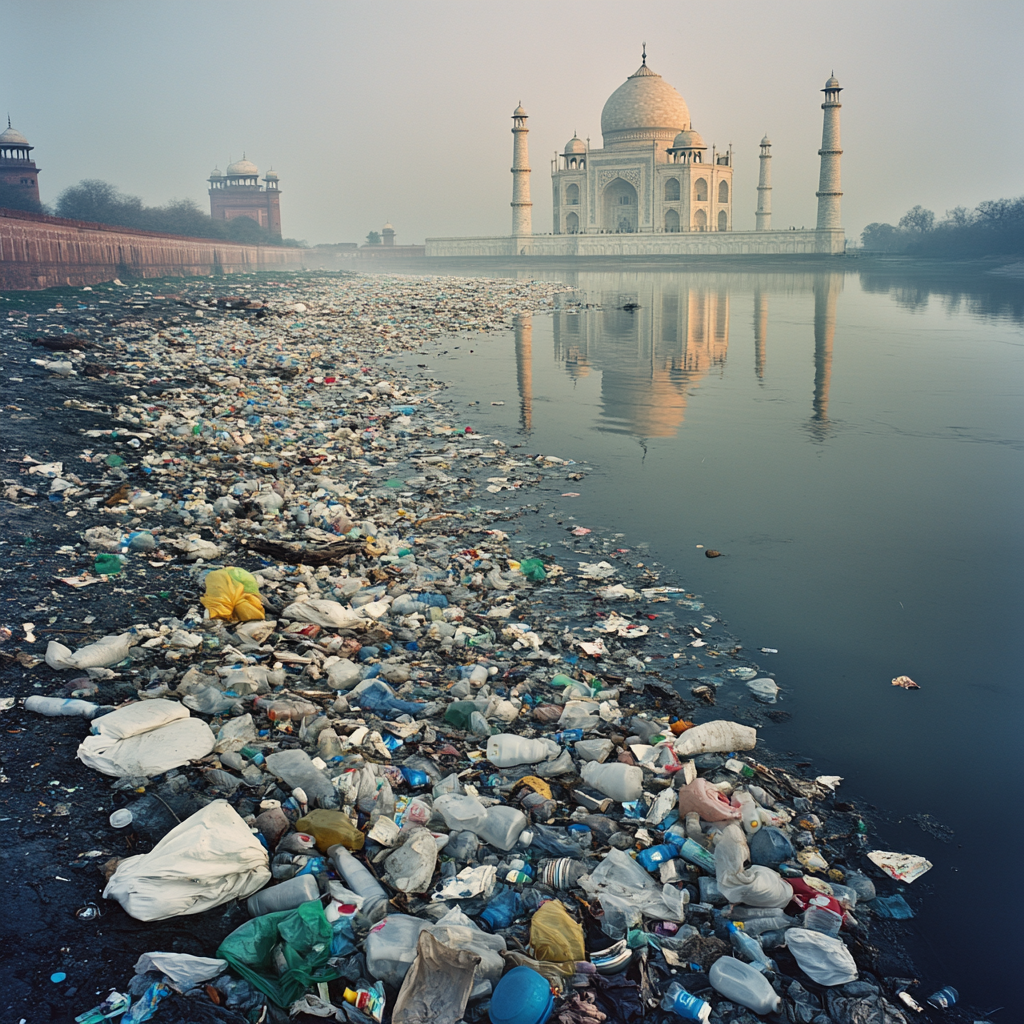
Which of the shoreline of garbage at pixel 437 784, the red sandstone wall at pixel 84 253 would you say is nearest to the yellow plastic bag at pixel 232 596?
the shoreline of garbage at pixel 437 784

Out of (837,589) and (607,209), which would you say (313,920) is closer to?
(837,589)

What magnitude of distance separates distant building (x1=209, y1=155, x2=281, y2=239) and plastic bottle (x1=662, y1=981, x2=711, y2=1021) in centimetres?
7919

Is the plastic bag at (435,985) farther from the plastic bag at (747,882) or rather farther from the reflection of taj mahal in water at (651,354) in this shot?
the reflection of taj mahal in water at (651,354)

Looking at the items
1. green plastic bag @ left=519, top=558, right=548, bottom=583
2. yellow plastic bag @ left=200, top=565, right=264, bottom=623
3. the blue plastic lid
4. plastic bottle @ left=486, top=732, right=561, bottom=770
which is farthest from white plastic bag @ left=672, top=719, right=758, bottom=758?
yellow plastic bag @ left=200, top=565, right=264, bottom=623

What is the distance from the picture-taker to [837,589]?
370cm

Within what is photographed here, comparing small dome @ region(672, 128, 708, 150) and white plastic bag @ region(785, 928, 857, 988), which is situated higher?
small dome @ region(672, 128, 708, 150)

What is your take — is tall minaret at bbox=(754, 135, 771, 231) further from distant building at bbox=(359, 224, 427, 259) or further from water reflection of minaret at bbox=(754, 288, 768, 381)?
water reflection of minaret at bbox=(754, 288, 768, 381)

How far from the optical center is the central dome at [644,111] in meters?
56.5

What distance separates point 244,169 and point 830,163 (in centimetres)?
5058

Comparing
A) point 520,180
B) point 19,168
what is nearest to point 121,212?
point 19,168

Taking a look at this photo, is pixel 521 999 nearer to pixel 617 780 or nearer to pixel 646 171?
pixel 617 780

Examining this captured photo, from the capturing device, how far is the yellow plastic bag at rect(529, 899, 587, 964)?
1.79 meters

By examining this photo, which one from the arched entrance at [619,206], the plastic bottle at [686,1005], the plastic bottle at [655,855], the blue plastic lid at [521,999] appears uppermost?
the arched entrance at [619,206]

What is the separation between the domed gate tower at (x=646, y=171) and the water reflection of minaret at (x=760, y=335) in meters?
36.3
